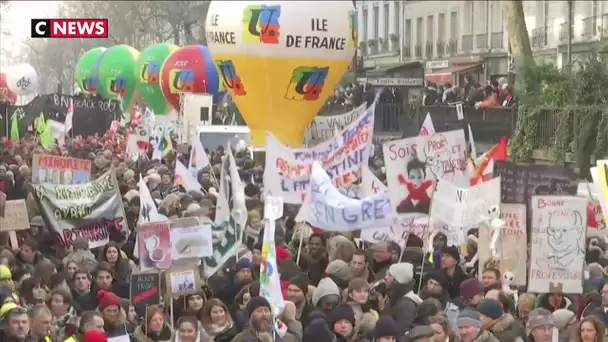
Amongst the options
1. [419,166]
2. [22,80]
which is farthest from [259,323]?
[22,80]

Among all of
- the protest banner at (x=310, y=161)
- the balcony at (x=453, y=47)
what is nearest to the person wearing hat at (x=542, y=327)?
the protest banner at (x=310, y=161)

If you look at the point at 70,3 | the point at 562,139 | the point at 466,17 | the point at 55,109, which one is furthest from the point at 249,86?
the point at 70,3

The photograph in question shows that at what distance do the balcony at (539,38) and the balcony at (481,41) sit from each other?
16.2 ft

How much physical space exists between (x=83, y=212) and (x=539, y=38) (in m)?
31.3

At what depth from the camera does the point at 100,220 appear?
13.1 m

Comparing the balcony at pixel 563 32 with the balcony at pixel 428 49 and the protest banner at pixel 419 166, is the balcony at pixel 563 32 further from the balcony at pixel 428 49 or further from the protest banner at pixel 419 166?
the protest banner at pixel 419 166

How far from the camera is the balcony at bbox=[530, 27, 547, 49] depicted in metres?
42.4

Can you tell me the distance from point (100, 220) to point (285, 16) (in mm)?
13179

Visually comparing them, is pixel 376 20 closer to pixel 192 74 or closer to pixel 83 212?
pixel 192 74

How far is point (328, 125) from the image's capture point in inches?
915

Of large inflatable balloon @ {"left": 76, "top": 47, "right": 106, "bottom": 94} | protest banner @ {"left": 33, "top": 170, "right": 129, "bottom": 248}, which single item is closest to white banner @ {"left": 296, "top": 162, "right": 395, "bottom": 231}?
protest banner @ {"left": 33, "top": 170, "right": 129, "bottom": 248}

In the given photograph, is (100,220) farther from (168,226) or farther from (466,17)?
(466,17)

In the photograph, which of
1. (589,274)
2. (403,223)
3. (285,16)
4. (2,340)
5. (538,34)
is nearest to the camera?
(2,340)

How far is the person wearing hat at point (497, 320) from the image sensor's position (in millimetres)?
9164
